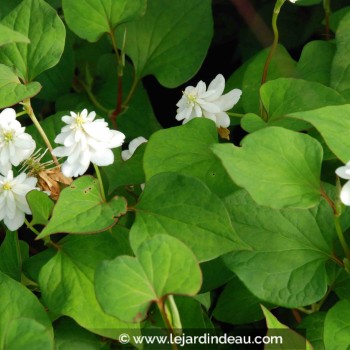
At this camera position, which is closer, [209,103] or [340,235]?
[340,235]

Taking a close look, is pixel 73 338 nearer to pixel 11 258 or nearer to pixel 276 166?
pixel 11 258

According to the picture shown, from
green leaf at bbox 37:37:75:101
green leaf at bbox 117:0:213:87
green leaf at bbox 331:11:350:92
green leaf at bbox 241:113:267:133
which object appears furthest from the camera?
green leaf at bbox 37:37:75:101

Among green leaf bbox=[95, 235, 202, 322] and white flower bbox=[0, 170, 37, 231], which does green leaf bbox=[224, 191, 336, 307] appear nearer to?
green leaf bbox=[95, 235, 202, 322]

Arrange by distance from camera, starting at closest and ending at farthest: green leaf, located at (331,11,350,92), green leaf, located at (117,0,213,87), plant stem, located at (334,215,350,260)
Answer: plant stem, located at (334,215,350,260), green leaf, located at (331,11,350,92), green leaf, located at (117,0,213,87)

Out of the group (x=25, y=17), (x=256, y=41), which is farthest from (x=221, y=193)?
(x=256, y=41)

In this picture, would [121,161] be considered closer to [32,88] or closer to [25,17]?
[32,88]

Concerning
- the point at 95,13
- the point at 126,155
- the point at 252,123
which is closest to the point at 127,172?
the point at 126,155

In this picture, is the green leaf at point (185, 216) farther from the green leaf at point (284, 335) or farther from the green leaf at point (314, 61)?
the green leaf at point (314, 61)

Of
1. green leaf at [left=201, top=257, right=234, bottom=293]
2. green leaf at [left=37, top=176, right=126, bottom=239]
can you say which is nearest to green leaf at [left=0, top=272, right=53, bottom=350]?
green leaf at [left=37, top=176, right=126, bottom=239]
